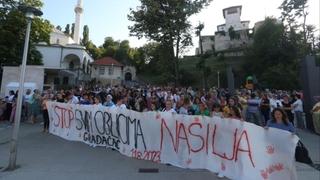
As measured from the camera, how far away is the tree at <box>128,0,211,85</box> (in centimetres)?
4066

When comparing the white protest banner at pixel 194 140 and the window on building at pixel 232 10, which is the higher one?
the window on building at pixel 232 10

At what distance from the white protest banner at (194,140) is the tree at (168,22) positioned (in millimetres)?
29588

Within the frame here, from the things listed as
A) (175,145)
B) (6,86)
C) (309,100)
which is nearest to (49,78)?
(6,86)

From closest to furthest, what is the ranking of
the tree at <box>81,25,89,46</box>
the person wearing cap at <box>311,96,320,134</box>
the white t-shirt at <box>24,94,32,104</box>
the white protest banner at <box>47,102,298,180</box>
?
the white protest banner at <box>47,102,298,180</box> < the person wearing cap at <box>311,96,320,134</box> < the white t-shirt at <box>24,94,32,104</box> < the tree at <box>81,25,89,46</box>

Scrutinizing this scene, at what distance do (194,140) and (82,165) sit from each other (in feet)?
9.84

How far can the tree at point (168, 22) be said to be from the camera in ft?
133

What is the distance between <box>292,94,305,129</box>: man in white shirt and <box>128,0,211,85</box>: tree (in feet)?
83.6

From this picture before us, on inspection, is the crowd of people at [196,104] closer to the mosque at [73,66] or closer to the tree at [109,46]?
the mosque at [73,66]

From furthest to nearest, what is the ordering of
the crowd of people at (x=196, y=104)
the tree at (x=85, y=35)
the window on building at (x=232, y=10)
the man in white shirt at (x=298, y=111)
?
1. the tree at (x=85, y=35)
2. the window on building at (x=232, y=10)
3. the man in white shirt at (x=298, y=111)
4. the crowd of people at (x=196, y=104)

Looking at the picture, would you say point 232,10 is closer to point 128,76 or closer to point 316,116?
point 128,76

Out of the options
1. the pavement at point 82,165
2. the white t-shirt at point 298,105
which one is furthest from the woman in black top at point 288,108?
the pavement at point 82,165

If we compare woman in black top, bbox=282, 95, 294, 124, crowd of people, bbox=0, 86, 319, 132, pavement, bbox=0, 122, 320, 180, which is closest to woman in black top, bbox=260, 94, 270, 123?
crowd of people, bbox=0, 86, 319, 132

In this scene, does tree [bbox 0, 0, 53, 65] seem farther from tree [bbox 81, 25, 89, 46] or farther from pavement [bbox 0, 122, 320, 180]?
tree [bbox 81, 25, 89, 46]

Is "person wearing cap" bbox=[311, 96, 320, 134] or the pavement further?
"person wearing cap" bbox=[311, 96, 320, 134]
